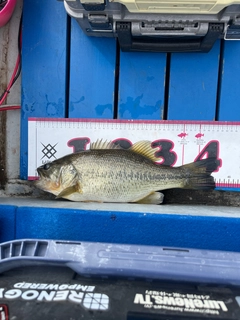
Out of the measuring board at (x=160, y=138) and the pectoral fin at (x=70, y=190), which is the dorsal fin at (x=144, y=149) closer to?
the measuring board at (x=160, y=138)

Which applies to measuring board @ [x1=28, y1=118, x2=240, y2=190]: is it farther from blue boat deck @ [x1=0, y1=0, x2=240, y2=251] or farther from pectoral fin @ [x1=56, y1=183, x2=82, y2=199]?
pectoral fin @ [x1=56, y1=183, x2=82, y2=199]

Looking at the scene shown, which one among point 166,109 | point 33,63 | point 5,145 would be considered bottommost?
point 5,145

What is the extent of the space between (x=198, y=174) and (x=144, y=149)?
32 cm

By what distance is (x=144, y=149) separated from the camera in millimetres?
1729

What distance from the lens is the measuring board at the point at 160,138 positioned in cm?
177

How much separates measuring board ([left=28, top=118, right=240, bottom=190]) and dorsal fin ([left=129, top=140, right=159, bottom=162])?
0.06m

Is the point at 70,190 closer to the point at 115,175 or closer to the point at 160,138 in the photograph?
the point at 115,175

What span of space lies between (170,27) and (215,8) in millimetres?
245

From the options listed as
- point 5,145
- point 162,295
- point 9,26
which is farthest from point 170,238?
point 9,26

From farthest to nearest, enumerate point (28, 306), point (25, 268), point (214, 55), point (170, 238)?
1. point (214, 55)
2. point (170, 238)
3. point (25, 268)
4. point (28, 306)

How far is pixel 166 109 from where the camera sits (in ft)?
5.94

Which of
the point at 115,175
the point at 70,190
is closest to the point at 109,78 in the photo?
the point at 115,175

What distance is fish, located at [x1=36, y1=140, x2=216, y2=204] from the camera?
1667 millimetres

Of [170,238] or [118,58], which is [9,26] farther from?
[170,238]
